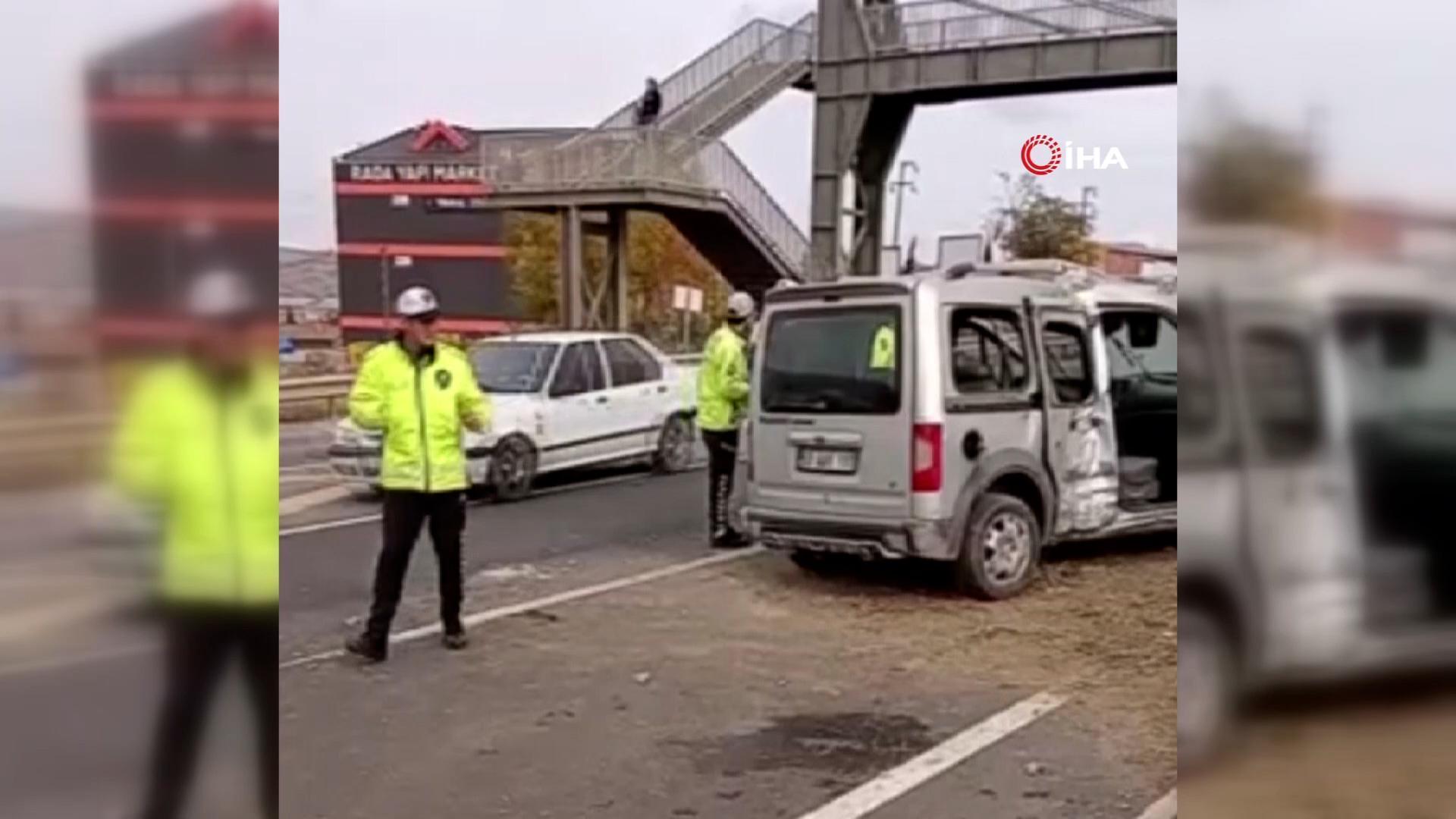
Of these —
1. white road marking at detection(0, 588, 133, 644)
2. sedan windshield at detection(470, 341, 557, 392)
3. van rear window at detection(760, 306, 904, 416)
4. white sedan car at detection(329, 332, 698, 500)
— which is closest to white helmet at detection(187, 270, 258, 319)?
white road marking at detection(0, 588, 133, 644)

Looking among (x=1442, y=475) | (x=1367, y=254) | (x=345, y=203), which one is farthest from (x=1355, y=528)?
(x=345, y=203)

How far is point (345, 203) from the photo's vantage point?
1.38 m

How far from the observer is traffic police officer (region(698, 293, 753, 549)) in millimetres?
6898

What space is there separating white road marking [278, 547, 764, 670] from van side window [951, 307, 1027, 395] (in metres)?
1.70

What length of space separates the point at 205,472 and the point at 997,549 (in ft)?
15.5

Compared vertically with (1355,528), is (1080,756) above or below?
below

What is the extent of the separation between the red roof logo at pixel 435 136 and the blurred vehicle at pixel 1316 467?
3.51 ft

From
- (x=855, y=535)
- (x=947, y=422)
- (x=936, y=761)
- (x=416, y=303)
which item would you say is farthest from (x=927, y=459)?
(x=416, y=303)

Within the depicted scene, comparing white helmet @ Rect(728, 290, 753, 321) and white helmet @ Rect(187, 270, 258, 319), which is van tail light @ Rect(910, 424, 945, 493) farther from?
white helmet @ Rect(187, 270, 258, 319)

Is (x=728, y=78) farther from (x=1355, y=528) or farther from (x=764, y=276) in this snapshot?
(x=1355, y=528)

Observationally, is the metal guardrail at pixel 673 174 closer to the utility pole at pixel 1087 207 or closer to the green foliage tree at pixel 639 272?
the green foliage tree at pixel 639 272

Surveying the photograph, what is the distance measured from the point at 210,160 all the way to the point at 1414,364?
3.02ft

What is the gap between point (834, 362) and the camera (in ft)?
18.6

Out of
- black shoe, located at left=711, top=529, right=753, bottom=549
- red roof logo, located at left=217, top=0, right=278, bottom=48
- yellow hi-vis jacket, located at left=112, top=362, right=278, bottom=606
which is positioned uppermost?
red roof logo, located at left=217, top=0, right=278, bottom=48
